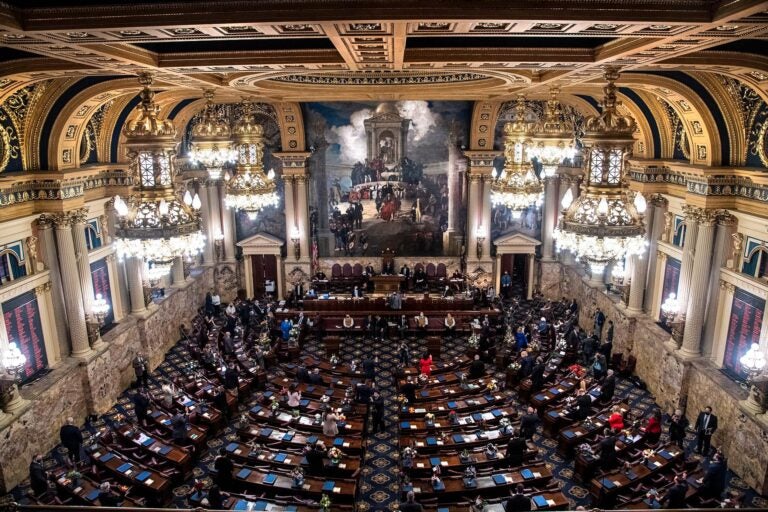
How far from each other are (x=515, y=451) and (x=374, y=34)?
31.8ft

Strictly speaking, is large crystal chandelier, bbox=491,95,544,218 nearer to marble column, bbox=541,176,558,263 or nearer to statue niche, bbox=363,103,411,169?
statue niche, bbox=363,103,411,169

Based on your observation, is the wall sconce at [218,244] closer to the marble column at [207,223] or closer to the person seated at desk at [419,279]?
the marble column at [207,223]

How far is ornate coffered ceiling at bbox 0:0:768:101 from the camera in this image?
16.6ft

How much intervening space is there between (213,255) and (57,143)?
11.9 m

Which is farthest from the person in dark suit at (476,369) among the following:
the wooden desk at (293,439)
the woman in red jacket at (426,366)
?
the wooden desk at (293,439)

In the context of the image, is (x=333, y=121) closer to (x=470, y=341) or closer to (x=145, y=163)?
(x=470, y=341)

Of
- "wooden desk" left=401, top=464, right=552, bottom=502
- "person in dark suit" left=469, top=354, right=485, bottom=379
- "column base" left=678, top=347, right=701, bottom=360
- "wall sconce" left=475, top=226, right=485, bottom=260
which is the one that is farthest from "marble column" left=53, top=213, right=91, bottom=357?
"column base" left=678, top=347, right=701, bottom=360

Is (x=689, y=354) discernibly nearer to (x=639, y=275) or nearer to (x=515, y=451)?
(x=639, y=275)

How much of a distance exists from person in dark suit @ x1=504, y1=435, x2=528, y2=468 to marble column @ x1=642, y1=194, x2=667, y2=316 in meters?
8.74

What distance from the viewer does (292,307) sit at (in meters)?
23.5

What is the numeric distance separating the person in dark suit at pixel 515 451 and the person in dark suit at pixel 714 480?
3.52 meters

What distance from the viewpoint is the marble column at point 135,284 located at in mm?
18531

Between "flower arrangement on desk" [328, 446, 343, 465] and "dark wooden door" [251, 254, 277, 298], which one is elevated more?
"dark wooden door" [251, 254, 277, 298]

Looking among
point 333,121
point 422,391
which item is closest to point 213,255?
point 333,121
